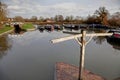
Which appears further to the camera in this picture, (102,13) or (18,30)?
(102,13)

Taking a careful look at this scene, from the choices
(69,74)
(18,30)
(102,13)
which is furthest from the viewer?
(102,13)

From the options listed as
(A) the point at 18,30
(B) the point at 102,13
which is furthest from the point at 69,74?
(B) the point at 102,13

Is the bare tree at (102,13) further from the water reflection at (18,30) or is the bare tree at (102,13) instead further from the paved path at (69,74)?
the paved path at (69,74)

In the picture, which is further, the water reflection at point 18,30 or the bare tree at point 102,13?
the bare tree at point 102,13

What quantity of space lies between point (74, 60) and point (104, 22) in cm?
4316

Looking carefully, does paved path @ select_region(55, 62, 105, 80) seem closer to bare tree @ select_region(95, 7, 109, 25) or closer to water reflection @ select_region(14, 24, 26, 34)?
water reflection @ select_region(14, 24, 26, 34)

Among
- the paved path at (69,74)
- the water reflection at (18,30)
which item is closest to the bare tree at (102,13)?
the water reflection at (18,30)

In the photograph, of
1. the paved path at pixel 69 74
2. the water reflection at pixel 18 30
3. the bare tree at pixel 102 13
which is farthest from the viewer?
the bare tree at pixel 102 13

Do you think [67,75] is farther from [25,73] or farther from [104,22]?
[104,22]

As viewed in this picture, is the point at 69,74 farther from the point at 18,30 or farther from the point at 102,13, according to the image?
the point at 102,13

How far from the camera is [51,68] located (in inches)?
427

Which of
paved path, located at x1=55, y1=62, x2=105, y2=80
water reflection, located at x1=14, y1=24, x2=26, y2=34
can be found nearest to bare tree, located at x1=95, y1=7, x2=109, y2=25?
water reflection, located at x1=14, y1=24, x2=26, y2=34

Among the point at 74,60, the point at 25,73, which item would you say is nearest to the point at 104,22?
the point at 74,60

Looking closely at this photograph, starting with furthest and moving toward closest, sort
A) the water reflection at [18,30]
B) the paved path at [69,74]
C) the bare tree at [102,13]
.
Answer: the bare tree at [102,13] → the water reflection at [18,30] → the paved path at [69,74]
